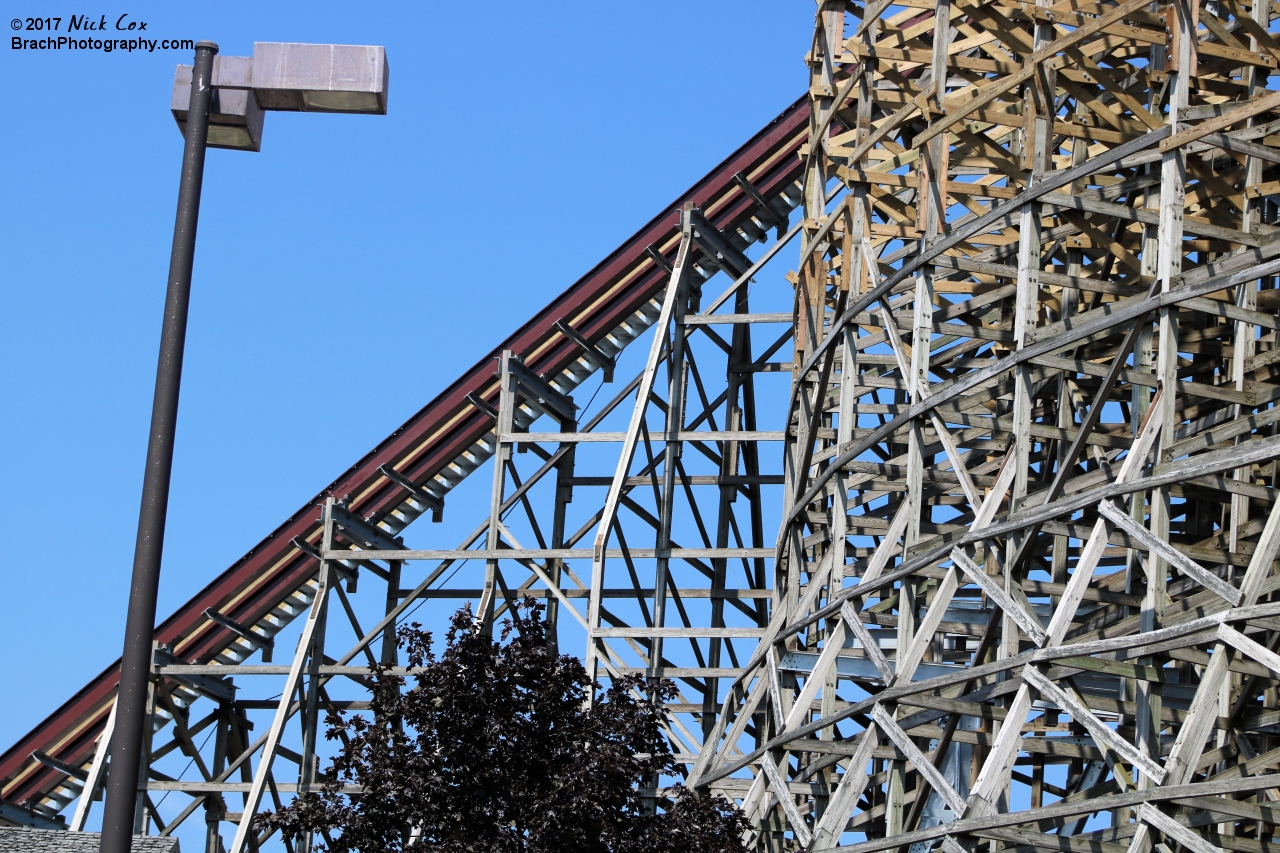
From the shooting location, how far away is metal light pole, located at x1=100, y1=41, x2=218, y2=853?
8734 millimetres

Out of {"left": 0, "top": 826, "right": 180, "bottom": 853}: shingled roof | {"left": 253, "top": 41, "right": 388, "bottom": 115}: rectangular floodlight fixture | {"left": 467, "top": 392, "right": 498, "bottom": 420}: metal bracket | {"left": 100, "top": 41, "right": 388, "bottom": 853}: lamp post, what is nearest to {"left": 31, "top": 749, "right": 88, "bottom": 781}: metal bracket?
{"left": 467, "top": 392, "right": 498, "bottom": 420}: metal bracket

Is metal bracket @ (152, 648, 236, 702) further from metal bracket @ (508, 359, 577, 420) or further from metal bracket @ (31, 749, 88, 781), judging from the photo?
metal bracket @ (508, 359, 577, 420)

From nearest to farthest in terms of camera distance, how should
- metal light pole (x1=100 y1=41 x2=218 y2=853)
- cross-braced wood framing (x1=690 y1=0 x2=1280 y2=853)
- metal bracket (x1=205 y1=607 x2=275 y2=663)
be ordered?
metal light pole (x1=100 y1=41 x2=218 y2=853) < cross-braced wood framing (x1=690 y1=0 x2=1280 y2=853) < metal bracket (x1=205 y1=607 x2=275 y2=663)

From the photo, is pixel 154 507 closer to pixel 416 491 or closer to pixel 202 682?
pixel 416 491

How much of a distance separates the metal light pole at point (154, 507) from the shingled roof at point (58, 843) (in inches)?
253

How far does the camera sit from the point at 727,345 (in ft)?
86.8

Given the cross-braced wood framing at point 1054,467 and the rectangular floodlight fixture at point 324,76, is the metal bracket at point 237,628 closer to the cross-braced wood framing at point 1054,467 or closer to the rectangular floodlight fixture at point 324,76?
the cross-braced wood framing at point 1054,467

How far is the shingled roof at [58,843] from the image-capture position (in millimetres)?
15125

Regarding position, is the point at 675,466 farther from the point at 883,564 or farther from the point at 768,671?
the point at 883,564

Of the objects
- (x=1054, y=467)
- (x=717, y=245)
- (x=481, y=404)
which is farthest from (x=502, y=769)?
(x=717, y=245)

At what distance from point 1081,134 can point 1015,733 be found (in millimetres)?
6115

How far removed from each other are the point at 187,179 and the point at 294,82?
2.56 feet

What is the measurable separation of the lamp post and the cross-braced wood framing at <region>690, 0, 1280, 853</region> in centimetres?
681

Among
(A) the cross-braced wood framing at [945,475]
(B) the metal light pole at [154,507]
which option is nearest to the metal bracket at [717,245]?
(A) the cross-braced wood framing at [945,475]
